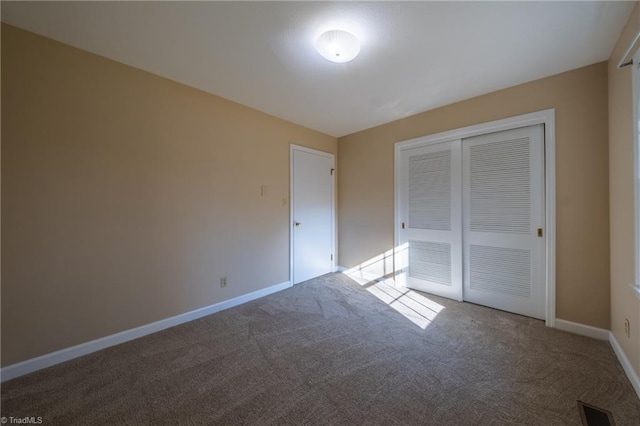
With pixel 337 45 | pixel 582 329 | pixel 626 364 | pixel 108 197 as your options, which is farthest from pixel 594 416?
pixel 108 197

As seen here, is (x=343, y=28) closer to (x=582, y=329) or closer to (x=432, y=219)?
(x=432, y=219)

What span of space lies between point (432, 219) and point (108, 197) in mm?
3589

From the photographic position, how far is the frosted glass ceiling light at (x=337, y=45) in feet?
5.80

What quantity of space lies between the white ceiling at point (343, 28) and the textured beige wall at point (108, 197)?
12.5 inches

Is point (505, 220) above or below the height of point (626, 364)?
above

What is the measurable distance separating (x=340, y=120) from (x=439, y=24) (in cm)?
196

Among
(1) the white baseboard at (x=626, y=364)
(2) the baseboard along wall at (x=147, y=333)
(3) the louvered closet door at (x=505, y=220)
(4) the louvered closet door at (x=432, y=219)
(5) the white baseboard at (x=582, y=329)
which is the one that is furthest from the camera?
(4) the louvered closet door at (x=432, y=219)

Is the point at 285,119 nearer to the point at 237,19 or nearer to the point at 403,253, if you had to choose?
the point at 237,19

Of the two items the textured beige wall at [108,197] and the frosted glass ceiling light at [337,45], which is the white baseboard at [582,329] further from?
the textured beige wall at [108,197]

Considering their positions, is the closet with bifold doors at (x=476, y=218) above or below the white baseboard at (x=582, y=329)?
above

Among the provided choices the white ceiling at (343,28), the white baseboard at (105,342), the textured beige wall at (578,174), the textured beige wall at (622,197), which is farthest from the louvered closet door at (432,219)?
the white baseboard at (105,342)

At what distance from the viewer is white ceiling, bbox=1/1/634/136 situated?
161cm

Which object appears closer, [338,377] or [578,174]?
[338,377]

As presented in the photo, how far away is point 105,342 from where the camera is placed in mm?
2105
